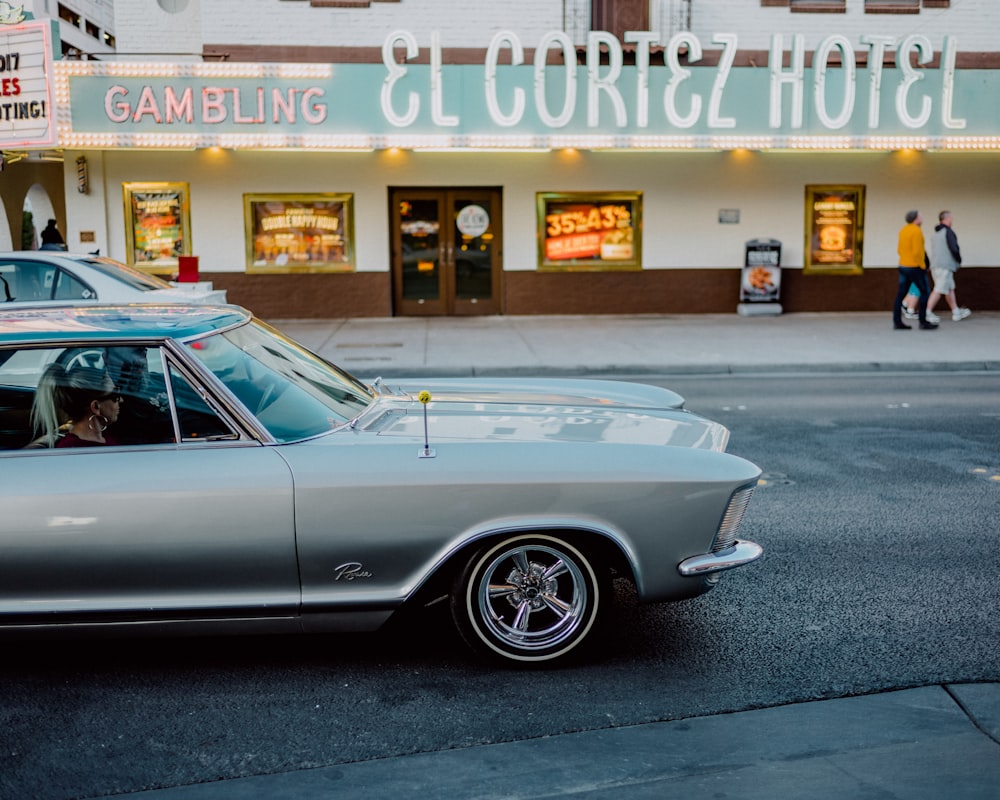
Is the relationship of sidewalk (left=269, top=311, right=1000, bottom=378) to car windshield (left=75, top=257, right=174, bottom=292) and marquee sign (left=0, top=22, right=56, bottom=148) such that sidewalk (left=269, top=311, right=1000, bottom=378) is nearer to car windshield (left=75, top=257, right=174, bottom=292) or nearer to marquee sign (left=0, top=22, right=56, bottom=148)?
car windshield (left=75, top=257, right=174, bottom=292)

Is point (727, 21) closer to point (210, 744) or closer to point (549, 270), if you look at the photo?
point (549, 270)

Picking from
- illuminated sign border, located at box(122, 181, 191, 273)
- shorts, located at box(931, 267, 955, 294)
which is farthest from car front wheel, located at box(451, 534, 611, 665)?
illuminated sign border, located at box(122, 181, 191, 273)

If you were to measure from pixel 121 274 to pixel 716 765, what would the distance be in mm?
9153

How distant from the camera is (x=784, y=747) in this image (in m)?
3.75

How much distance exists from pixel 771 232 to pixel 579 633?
16.6 meters

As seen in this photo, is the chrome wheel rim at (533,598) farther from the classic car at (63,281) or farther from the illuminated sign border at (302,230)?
the illuminated sign border at (302,230)

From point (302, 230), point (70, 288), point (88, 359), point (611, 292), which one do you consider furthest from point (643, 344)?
point (88, 359)

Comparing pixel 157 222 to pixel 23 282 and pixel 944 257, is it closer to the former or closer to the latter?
pixel 23 282

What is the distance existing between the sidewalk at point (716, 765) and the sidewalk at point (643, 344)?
9844 millimetres

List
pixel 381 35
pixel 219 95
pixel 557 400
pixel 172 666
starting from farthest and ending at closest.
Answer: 1. pixel 381 35
2. pixel 219 95
3. pixel 557 400
4. pixel 172 666

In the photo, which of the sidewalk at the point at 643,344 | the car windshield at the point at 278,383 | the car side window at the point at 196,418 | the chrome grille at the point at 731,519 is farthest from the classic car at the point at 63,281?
the chrome grille at the point at 731,519

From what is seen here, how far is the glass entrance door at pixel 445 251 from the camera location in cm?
1948

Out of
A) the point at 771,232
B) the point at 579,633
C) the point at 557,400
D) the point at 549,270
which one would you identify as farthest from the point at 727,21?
the point at 579,633

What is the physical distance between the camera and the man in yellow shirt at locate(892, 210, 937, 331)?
55.9ft
